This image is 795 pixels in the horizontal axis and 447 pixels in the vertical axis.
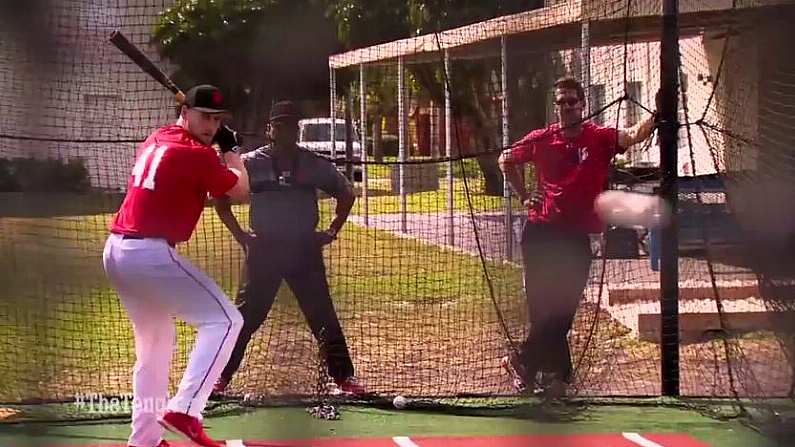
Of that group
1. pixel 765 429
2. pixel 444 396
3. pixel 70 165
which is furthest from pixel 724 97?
pixel 70 165

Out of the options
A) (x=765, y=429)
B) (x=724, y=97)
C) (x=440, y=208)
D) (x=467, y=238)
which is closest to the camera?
(x=765, y=429)

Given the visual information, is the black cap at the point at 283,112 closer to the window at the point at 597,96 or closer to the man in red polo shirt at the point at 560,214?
the man in red polo shirt at the point at 560,214

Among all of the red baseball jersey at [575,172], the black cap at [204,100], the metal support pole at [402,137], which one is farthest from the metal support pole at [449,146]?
the black cap at [204,100]

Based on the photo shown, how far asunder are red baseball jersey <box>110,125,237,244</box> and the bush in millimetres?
1889

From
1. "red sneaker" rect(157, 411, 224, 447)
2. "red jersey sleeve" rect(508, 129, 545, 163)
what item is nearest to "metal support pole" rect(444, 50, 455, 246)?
"red jersey sleeve" rect(508, 129, 545, 163)

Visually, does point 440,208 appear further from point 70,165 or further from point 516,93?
point 70,165

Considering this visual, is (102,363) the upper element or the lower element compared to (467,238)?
lower

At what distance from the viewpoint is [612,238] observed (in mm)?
5562

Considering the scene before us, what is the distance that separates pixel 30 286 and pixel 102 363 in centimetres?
52

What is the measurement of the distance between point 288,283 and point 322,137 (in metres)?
1.92

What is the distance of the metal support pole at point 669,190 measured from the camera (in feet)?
16.4

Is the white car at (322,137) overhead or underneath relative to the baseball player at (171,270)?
overhead

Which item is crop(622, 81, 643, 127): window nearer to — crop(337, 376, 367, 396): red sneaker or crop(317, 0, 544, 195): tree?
crop(317, 0, 544, 195): tree

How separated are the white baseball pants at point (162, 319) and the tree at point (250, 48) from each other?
1701mm
